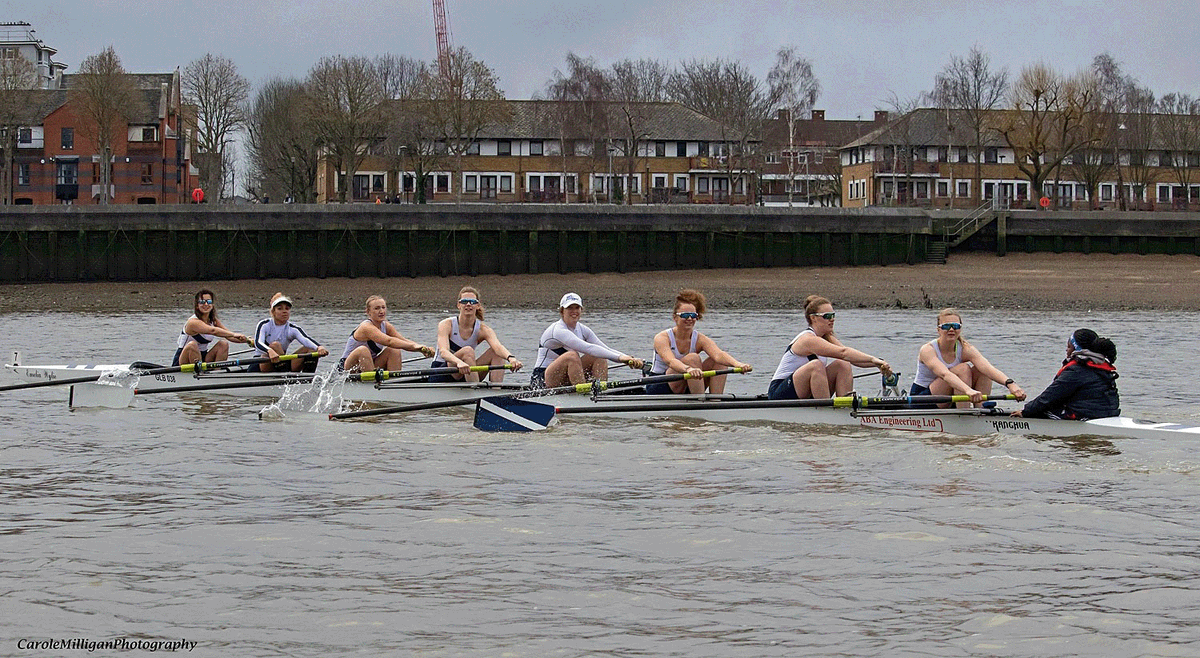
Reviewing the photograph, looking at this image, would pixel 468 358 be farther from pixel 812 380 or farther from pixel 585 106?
pixel 585 106

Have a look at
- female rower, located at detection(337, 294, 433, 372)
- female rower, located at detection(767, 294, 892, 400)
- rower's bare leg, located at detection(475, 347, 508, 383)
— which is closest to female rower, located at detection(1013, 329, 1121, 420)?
female rower, located at detection(767, 294, 892, 400)

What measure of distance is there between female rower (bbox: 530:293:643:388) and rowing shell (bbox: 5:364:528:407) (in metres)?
0.44

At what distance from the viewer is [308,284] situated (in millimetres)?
44969

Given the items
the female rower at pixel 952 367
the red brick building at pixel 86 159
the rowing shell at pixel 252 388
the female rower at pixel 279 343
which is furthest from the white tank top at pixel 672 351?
the red brick building at pixel 86 159

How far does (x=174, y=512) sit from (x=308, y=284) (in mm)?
35050

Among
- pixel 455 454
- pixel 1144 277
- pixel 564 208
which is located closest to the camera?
pixel 455 454

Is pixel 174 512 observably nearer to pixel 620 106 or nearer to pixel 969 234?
pixel 969 234

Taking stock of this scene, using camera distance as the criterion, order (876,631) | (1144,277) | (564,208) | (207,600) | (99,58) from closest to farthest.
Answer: (876,631), (207,600), (1144,277), (564,208), (99,58)

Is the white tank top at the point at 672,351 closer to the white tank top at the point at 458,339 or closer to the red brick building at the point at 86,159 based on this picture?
the white tank top at the point at 458,339

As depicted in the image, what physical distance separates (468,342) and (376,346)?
4.98 feet

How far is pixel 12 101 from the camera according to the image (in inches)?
2702

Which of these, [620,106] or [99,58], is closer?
[99,58]

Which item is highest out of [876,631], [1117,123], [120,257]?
[1117,123]

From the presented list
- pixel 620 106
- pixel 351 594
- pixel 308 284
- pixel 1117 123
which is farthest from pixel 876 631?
pixel 1117 123
